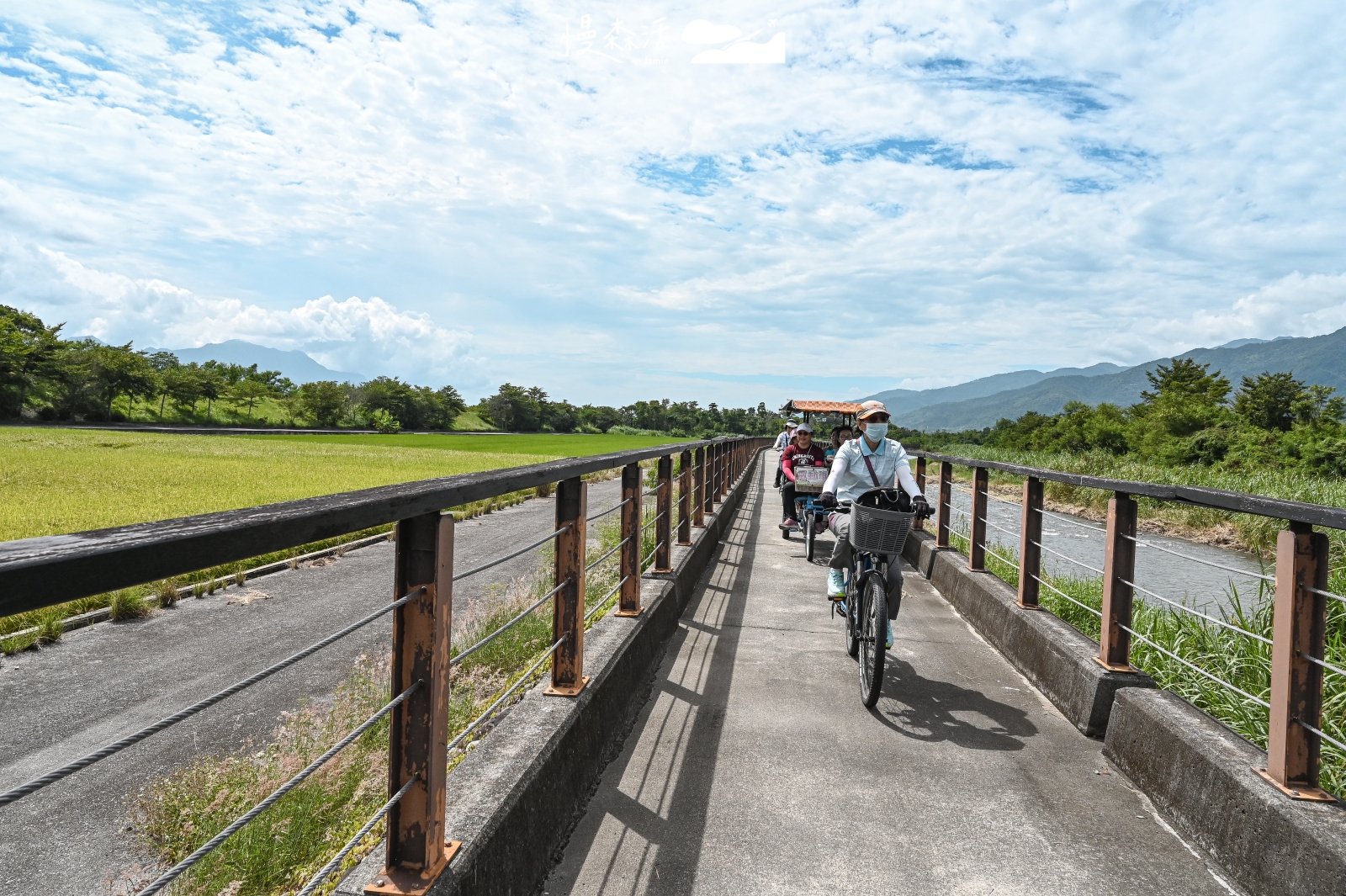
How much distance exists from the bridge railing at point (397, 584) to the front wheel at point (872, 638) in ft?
6.37

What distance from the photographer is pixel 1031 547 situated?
626 cm

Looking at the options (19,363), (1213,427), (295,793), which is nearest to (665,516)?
(295,793)

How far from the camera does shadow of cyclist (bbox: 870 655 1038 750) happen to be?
473 centimetres

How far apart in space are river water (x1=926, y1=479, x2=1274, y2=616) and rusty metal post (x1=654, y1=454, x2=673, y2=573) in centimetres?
314

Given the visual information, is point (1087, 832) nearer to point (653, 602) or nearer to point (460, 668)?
point (653, 602)

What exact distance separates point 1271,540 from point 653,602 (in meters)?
17.0

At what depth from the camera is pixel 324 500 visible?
6.81ft

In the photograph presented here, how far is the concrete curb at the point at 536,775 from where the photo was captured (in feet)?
8.50

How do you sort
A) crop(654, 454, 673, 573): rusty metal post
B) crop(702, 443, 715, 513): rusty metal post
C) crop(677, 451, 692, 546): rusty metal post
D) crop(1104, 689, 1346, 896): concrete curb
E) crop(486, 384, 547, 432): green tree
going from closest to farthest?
crop(1104, 689, 1346, 896): concrete curb, crop(654, 454, 673, 573): rusty metal post, crop(677, 451, 692, 546): rusty metal post, crop(702, 443, 715, 513): rusty metal post, crop(486, 384, 547, 432): green tree

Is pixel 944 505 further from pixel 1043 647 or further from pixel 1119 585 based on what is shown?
pixel 1119 585

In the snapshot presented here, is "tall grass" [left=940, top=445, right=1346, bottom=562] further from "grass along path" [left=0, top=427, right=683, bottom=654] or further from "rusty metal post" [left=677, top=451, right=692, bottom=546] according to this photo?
"grass along path" [left=0, top=427, right=683, bottom=654]

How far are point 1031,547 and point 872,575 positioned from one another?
1420mm

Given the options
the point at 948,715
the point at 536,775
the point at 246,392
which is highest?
the point at 246,392

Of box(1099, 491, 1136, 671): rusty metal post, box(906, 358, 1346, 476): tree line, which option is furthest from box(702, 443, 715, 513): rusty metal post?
box(906, 358, 1346, 476): tree line
